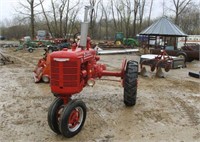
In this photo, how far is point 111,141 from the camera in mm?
4082

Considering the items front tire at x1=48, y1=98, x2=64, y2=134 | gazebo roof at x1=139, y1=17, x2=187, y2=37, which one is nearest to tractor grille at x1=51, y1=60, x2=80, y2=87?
front tire at x1=48, y1=98, x2=64, y2=134

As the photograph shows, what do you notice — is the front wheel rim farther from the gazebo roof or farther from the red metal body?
the gazebo roof

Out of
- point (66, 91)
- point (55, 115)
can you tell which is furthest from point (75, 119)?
point (66, 91)

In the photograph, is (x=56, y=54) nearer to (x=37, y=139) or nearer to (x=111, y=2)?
(x=37, y=139)

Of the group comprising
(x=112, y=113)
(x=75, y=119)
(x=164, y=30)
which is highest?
(x=164, y=30)

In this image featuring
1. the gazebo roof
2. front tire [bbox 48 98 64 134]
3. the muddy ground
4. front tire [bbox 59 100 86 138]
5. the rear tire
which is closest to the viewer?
front tire [bbox 59 100 86 138]

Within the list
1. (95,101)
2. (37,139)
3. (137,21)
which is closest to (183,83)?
(95,101)

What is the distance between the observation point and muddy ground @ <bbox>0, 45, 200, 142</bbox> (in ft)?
14.1

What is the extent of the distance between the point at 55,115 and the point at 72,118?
0.27 meters

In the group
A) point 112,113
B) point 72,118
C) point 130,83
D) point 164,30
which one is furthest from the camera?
point 164,30

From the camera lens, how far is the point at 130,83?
18.3 ft

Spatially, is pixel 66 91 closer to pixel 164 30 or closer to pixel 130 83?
pixel 130 83

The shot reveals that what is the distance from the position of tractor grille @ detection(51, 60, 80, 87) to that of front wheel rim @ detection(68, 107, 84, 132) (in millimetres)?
421

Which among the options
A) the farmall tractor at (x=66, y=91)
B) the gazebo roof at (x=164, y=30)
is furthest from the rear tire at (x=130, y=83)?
the gazebo roof at (x=164, y=30)
